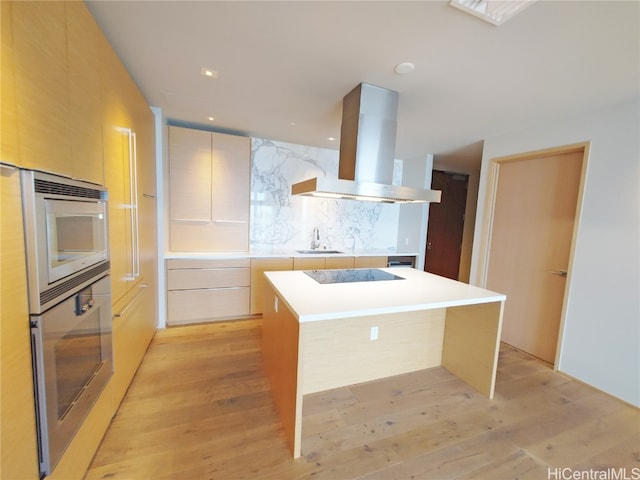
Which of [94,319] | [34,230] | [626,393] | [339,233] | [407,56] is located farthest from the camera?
[339,233]

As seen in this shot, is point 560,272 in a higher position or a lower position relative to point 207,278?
higher

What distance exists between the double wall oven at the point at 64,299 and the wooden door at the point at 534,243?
12.3 feet

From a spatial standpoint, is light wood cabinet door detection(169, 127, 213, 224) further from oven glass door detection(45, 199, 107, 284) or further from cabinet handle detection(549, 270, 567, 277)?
cabinet handle detection(549, 270, 567, 277)

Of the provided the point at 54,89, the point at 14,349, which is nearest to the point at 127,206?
the point at 54,89

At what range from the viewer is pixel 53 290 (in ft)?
3.36

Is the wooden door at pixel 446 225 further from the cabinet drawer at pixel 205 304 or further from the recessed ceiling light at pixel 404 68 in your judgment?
the cabinet drawer at pixel 205 304

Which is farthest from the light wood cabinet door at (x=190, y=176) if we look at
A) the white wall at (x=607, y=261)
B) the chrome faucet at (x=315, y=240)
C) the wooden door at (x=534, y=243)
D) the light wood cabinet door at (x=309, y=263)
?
the white wall at (x=607, y=261)

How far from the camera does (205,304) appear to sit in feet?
10.3

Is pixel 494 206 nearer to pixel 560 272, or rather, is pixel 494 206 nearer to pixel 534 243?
pixel 534 243

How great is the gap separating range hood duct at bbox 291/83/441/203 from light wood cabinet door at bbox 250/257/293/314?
148 centimetres

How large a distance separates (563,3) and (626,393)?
2.82m

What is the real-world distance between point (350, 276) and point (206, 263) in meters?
1.77

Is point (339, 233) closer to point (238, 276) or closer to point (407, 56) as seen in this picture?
point (238, 276)

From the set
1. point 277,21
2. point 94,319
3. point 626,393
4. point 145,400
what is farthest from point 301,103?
point 626,393
